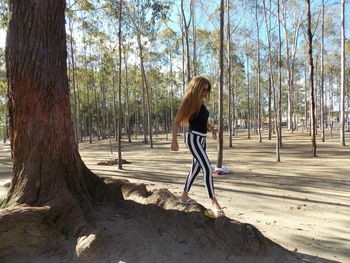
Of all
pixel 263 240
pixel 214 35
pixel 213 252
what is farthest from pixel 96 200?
pixel 214 35

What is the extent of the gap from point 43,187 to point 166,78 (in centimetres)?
3859

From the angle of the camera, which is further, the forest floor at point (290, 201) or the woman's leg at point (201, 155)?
the woman's leg at point (201, 155)

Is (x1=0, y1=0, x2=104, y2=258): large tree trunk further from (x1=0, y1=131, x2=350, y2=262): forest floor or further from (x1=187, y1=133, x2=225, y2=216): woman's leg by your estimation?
(x1=0, y1=131, x2=350, y2=262): forest floor

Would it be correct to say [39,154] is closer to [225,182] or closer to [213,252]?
[213,252]

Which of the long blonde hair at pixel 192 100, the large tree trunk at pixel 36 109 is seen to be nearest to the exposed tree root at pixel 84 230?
the large tree trunk at pixel 36 109

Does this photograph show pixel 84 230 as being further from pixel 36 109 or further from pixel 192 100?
pixel 192 100

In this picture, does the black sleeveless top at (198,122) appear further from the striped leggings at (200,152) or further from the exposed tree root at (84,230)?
the exposed tree root at (84,230)

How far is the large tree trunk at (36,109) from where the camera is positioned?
4.21 m

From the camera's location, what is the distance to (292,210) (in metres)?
5.70

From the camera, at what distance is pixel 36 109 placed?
13.9 feet

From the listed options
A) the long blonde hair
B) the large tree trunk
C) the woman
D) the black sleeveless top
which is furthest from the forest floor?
the large tree trunk

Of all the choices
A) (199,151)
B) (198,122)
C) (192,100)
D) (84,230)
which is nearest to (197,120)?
(198,122)

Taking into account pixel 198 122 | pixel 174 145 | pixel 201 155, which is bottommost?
pixel 201 155

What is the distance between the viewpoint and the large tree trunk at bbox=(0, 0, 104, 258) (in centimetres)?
421
